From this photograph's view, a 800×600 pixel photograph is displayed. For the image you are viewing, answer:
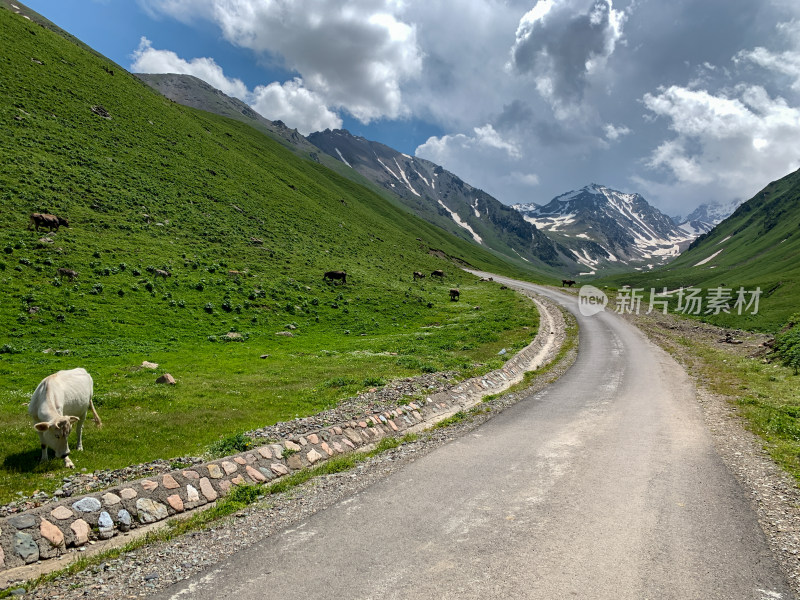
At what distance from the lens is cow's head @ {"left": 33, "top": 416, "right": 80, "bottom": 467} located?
36.4 ft

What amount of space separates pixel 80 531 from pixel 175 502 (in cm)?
215

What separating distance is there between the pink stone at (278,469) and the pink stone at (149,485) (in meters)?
3.58

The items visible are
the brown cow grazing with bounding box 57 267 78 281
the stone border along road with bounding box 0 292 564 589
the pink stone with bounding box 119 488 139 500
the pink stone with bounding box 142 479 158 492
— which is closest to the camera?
the stone border along road with bounding box 0 292 564 589

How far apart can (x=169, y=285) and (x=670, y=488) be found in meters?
43.2

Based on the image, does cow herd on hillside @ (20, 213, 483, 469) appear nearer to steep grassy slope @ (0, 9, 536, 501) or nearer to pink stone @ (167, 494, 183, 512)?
steep grassy slope @ (0, 9, 536, 501)

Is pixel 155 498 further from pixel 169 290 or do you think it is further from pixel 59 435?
pixel 169 290

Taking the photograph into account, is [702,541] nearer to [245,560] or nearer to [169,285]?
[245,560]

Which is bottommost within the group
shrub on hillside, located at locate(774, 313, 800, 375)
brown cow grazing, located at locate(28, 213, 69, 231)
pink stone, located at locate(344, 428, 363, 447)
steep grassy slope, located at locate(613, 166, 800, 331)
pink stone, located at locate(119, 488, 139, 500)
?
pink stone, located at locate(344, 428, 363, 447)

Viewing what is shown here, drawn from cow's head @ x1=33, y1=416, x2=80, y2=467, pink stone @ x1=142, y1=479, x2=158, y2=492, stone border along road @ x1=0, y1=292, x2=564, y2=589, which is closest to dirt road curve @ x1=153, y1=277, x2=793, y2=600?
stone border along road @ x1=0, y1=292, x2=564, y2=589

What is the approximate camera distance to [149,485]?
10773 millimetres

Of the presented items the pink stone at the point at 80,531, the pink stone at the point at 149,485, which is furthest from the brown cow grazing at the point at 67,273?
the pink stone at the point at 80,531

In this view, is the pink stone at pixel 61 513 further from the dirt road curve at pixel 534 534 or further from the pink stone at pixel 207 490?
the dirt road curve at pixel 534 534

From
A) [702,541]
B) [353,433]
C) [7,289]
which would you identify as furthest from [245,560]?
[7,289]

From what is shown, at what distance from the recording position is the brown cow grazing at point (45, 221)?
39.7 meters
